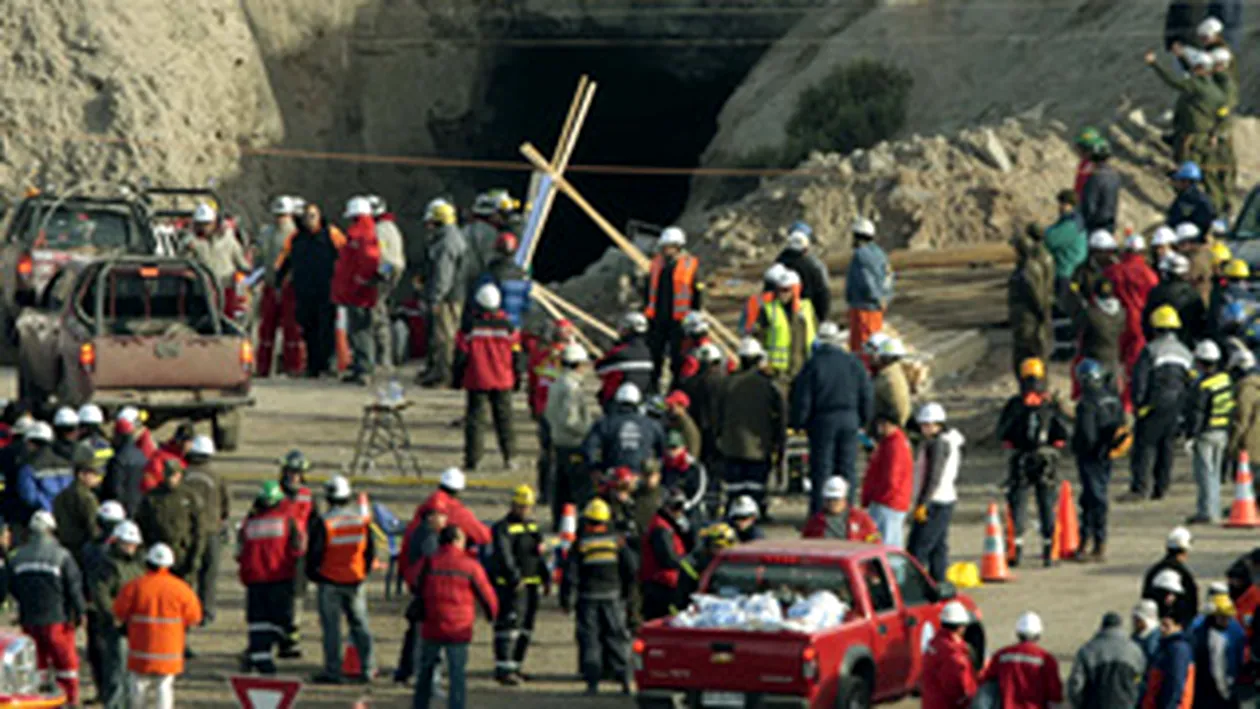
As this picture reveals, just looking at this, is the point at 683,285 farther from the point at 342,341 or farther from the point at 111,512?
the point at 111,512

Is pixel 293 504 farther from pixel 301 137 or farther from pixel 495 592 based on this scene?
pixel 301 137

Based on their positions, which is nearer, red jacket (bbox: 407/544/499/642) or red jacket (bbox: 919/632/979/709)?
red jacket (bbox: 919/632/979/709)

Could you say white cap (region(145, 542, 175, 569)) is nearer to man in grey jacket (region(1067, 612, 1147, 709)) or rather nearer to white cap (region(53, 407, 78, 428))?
white cap (region(53, 407, 78, 428))

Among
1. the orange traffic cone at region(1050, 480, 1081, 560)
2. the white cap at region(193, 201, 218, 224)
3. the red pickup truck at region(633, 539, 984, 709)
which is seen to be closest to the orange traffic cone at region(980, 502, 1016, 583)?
the orange traffic cone at region(1050, 480, 1081, 560)

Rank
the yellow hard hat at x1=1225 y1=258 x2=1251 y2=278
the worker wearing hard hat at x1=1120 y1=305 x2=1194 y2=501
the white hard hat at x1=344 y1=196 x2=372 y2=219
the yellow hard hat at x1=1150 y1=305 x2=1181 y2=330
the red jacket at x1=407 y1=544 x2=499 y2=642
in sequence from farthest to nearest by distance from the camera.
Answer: the white hard hat at x1=344 y1=196 x2=372 y2=219 < the yellow hard hat at x1=1225 y1=258 x2=1251 y2=278 < the yellow hard hat at x1=1150 y1=305 x2=1181 y2=330 < the worker wearing hard hat at x1=1120 y1=305 x2=1194 y2=501 < the red jacket at x1=407 y1=544 x2=499 y2=642

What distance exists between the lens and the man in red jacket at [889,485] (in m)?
25.9

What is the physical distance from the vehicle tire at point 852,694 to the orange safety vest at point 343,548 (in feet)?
13.7

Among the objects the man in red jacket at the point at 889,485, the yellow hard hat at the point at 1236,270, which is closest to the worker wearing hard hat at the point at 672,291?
the yellow hard hat at the point at 1236,270

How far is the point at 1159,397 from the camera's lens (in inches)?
1153

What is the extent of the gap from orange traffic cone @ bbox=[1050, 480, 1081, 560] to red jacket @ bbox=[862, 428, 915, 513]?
96.5 inches

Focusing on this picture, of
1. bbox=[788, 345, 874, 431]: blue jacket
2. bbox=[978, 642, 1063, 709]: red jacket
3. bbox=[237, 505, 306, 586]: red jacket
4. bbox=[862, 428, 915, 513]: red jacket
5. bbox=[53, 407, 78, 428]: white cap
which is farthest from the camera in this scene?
bbox=[788, 345, 874, 431]: blue jacket

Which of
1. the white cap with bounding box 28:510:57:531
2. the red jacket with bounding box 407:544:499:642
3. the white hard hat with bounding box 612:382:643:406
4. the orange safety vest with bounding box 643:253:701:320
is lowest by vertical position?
the red jacket with bounding box 407:544:499:642

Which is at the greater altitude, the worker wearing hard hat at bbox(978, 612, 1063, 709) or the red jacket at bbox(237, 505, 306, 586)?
the red jacket at bbox(237, 505, 306, 586)

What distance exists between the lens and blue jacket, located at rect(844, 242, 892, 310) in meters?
33.0
